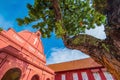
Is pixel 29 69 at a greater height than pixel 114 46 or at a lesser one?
greater

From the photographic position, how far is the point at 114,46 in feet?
8.45

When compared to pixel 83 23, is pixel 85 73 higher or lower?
higher

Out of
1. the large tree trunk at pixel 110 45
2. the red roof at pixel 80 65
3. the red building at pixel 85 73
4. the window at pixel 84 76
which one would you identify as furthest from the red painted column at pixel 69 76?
the large tree trunk at pixel 110 45

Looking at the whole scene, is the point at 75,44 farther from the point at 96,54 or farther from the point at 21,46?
the point at 21,46

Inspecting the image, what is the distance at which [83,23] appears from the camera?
7.46 metres

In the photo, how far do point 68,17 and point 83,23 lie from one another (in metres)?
1.23

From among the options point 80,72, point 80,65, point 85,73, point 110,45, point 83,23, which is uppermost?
point 80,65

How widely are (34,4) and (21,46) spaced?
8959mm

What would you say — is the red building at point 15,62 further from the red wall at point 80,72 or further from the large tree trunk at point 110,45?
the large tree trunk at point 110,45

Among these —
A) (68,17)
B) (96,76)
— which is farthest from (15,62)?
(96,76)

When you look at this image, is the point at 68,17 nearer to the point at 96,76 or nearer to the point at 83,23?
the point at 83,23

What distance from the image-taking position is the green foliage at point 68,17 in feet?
20.9

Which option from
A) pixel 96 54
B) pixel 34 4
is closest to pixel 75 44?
pixel 96 54

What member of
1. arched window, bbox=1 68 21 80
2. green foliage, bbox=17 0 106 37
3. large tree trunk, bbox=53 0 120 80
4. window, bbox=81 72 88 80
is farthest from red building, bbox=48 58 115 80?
large tree trunk, bbox=53 0 120 80
